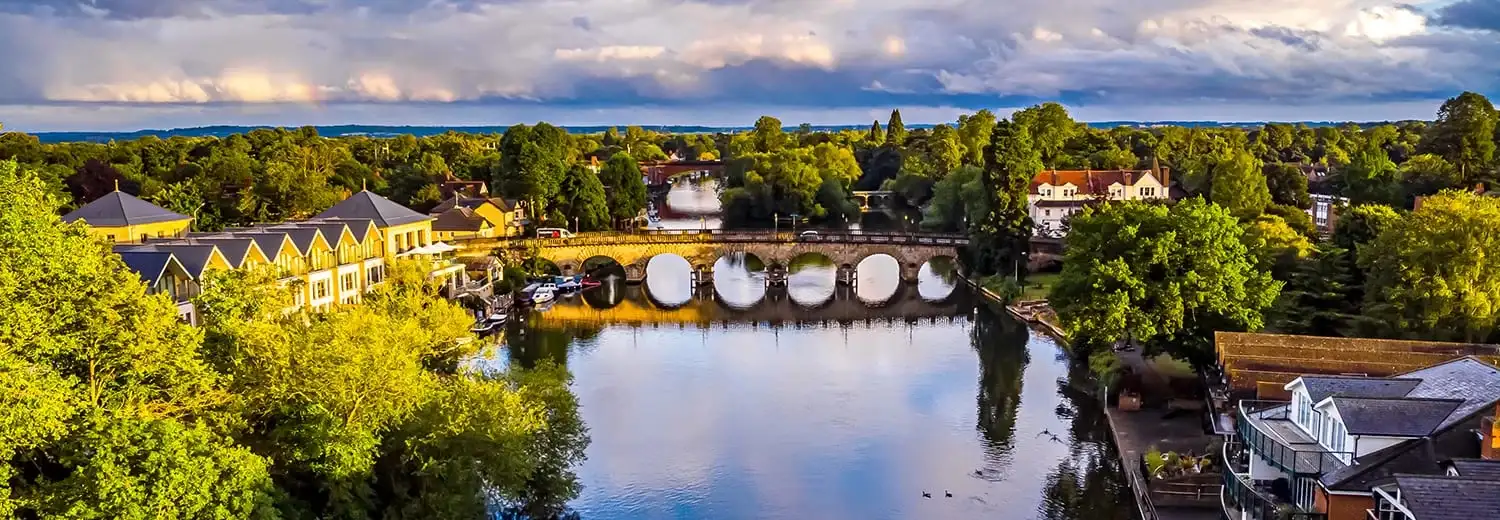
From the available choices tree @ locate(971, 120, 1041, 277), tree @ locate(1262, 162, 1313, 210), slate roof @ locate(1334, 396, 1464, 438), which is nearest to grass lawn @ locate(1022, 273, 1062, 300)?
tree @ locate(971, 120, 1041, 277)

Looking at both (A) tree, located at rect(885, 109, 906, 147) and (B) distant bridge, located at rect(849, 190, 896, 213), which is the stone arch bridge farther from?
(A) tree, located at rect(885, 109, 906, 147)

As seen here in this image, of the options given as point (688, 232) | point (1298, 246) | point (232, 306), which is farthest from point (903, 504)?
point (688, 232)

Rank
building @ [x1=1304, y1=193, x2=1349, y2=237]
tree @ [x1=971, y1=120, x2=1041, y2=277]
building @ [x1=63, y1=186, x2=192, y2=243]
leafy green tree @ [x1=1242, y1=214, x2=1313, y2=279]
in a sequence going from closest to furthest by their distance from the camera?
leafy green tree @ [x1=1242, y1=214, x2=1313, y2=279], building @ [x1=63, y1=186, x2=192, y2=243], tree @ [x1=971, y1=120, x2=1041, y2=277], building @ [x1=1304, y1=193, x2=1349, y2=237]

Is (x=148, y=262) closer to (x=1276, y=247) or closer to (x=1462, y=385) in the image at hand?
(x=1462, y=385)

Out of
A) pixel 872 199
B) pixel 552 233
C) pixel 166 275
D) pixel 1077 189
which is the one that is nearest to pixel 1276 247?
pixel 1077 189

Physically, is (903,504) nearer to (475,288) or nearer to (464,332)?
(464,332)
